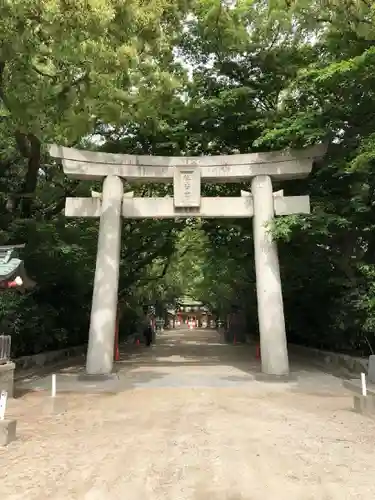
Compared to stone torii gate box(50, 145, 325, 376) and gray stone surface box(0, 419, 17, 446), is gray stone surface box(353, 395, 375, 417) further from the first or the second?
gray stone surface box(0, 419, 17, 446)

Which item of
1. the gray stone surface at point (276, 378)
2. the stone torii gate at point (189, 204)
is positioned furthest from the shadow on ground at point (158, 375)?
the stone torii gate at point (189, 204)

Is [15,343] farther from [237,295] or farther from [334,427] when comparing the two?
[237,295]

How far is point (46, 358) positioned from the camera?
56.4 feet

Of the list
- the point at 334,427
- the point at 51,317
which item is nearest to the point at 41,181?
the point at 51,317

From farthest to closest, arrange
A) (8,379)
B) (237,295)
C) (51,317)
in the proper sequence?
(237,295)
(51,317)
(8,379)

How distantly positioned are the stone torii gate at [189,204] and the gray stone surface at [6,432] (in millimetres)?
6919

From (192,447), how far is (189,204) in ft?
30.0

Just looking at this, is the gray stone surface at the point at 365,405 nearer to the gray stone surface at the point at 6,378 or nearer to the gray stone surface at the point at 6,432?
the gray stone surface at the point at 6,432

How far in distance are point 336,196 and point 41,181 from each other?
1202 centimetres

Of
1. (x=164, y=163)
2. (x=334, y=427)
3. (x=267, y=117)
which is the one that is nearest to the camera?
(x=334, y=427)

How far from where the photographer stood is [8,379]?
1057 centimetres

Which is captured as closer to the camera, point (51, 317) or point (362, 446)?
point (362, 446)

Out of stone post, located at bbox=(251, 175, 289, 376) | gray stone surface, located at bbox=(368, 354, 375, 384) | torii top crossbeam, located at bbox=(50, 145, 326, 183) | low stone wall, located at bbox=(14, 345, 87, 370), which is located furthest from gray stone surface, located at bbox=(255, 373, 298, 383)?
low stone wall, located at bbox=(14, 345, 87, 370)

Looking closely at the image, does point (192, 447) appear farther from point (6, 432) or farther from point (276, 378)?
point (276, 378)
